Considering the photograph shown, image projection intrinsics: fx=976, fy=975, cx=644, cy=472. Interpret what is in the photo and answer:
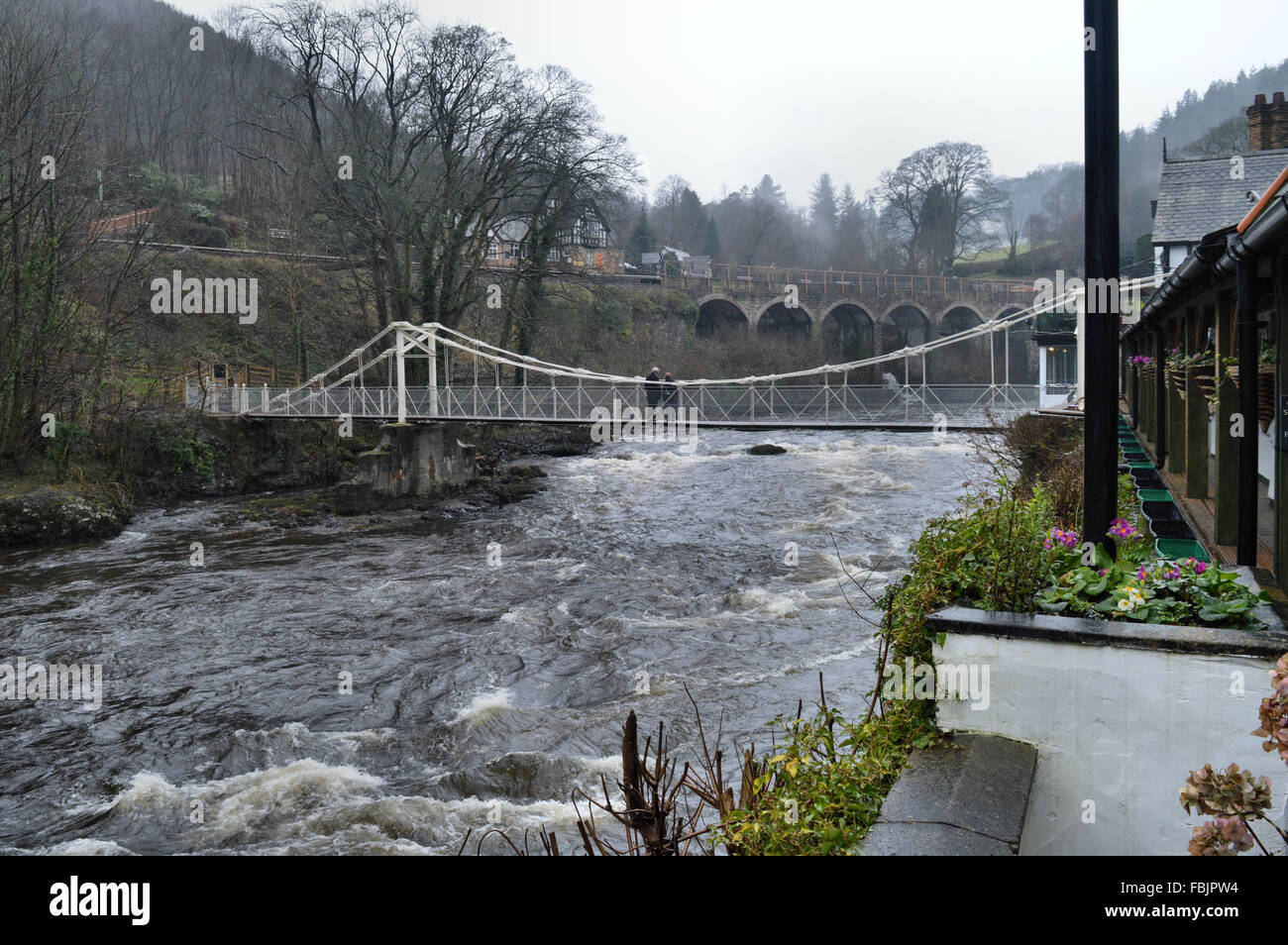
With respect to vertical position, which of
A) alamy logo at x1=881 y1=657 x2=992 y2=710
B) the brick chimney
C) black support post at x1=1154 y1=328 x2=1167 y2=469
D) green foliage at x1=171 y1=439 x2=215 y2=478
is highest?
the brick chimney

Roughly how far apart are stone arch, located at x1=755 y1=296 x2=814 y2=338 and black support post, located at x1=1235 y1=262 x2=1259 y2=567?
44298 mm

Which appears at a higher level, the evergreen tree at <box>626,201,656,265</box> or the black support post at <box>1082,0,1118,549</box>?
the evergreen tree at <box>626,201,656,265</box>

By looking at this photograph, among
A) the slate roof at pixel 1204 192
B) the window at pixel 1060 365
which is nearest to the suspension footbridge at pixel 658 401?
the slate roof at pixel 1204 192

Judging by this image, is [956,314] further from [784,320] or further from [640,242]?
[640,242]

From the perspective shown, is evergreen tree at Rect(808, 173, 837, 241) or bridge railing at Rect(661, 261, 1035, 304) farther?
evergreen tree at Rect(808, 173, 837, 241)

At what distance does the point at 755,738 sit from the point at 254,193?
31.1m

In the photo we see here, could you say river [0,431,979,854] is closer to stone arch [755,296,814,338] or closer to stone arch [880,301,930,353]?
stone arch [755,296,814,338]

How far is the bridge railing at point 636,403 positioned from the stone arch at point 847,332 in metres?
27.9

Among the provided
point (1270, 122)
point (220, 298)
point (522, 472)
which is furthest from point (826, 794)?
point (220, 298)

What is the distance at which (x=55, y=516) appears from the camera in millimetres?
14578

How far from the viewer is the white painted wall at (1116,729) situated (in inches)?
110

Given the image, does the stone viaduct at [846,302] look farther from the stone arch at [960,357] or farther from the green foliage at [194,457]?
the green foliage at [194,457]

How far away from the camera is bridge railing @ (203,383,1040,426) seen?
18016 mm
